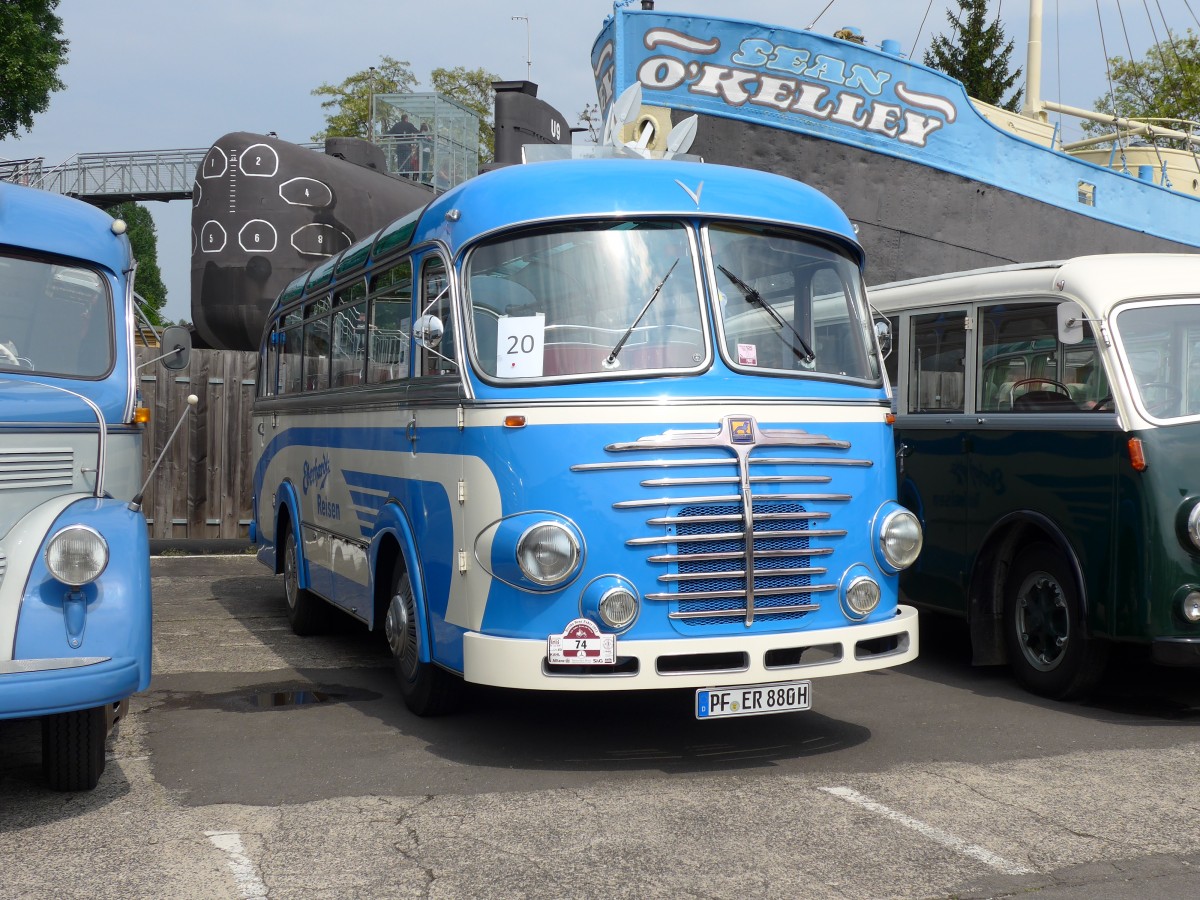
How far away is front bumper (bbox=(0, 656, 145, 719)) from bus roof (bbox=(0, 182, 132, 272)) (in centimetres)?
263

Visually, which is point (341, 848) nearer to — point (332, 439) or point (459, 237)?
point (459, 237)

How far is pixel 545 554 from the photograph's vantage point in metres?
5.70

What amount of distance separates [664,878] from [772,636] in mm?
1625

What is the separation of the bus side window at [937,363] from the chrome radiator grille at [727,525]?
2.79 metres

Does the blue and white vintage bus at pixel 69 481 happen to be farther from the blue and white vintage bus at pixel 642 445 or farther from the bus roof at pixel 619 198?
the bus roof at pixel 619 198

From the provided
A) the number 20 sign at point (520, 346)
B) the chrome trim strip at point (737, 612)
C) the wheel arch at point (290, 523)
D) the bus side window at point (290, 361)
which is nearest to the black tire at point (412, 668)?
the number 20 sign at point (520, 346)

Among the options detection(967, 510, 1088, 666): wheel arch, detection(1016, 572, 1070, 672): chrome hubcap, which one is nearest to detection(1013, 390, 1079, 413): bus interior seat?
detection(967, 510, 1088, 666): wheel arch

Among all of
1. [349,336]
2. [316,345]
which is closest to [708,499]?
[349,336]

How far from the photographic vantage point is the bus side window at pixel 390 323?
713cm

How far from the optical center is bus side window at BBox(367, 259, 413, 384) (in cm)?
713

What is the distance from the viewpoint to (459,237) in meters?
6.41

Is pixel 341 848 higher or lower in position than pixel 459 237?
lower

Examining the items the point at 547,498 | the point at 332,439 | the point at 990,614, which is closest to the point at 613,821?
the point at 547,498

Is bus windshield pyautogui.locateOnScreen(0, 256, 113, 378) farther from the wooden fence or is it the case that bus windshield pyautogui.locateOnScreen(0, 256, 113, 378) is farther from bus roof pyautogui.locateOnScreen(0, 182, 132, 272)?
the wooden fence
